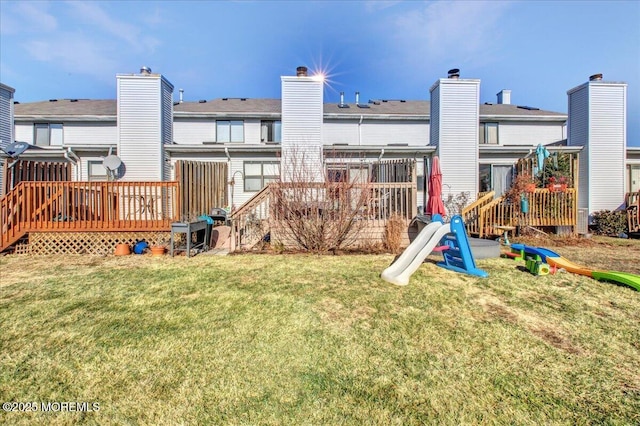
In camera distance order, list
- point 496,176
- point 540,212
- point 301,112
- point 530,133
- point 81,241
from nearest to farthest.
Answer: point 81,241 → point 540,212 → point 301,112 → point 496,176 → point 530,133

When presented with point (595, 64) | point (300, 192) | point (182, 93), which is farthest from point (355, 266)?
point (182, 93)

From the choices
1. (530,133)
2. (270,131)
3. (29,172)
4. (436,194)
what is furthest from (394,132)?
(29,172)

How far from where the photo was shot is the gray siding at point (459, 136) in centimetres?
1286

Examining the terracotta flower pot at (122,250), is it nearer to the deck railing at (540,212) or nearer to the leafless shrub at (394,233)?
the leafless shrub at (394,233)

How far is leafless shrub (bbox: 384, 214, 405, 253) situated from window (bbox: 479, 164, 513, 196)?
8.74 metres

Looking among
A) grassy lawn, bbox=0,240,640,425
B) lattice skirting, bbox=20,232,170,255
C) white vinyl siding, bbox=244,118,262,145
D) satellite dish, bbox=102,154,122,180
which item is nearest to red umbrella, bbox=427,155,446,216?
grassy lawn, bbox=0,240,640,425

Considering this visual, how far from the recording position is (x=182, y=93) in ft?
72.1

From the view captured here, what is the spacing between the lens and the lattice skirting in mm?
7371

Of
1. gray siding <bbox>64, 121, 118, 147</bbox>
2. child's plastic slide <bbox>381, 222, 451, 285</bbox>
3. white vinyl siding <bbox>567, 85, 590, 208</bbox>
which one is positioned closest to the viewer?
child's plastic slide <bbox>381, 222, 451, 285</bbox>

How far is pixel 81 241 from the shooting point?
7.52 meters

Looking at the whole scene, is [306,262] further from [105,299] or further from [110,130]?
[110,130]

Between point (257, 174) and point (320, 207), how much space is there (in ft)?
24.1

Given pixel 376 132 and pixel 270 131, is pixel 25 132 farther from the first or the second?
pixel 376 132

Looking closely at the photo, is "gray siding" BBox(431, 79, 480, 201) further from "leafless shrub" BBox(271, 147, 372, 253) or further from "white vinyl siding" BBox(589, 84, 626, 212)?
"leafless shrub" BBox(271, 147, 372, 253)
